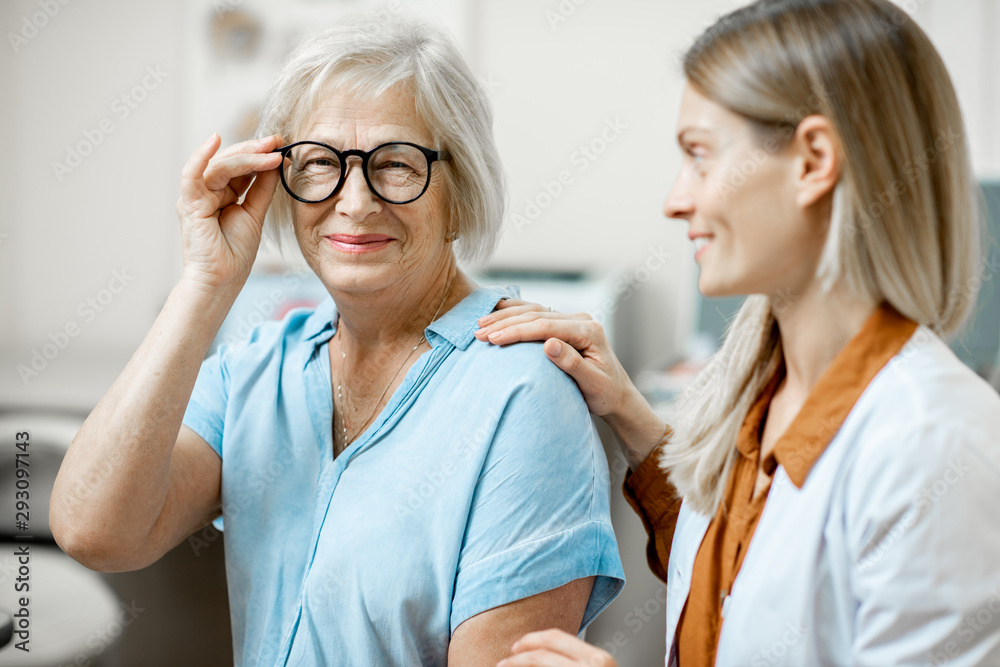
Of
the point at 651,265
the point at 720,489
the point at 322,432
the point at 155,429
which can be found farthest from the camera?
the point at 651,265

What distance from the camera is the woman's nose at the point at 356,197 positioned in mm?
1022

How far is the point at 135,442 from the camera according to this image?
3.32ft

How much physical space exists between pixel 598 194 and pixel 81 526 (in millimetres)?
2562

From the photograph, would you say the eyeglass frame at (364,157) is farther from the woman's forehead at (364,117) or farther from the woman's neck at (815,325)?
the woman's neck at (815,325)

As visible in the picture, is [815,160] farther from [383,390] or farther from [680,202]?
[383,390]

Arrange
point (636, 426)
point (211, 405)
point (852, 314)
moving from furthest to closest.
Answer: point (211, 405), point (636, 426), point (852, 314)

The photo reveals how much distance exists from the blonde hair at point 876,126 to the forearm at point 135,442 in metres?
0.70

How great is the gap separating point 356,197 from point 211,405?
1.36 ft

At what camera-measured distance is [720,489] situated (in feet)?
2.93

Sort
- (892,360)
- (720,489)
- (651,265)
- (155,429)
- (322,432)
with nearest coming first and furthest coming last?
(892,360), (720,489), (155,429), (322,432), (651,265)

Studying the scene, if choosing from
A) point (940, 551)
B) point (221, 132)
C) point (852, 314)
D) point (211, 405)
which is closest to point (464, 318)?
point (211, 405)

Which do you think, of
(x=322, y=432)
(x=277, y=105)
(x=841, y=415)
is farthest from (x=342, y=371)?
(x=841, y=415)

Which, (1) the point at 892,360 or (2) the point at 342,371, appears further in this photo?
(2) the point at 342,371

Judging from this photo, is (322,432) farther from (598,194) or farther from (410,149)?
(598,194)
